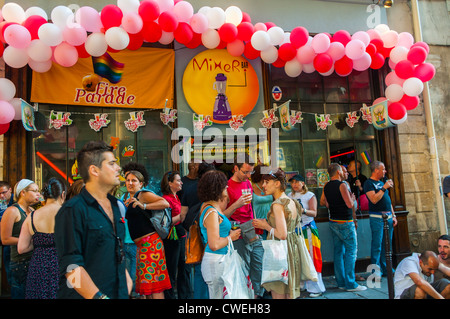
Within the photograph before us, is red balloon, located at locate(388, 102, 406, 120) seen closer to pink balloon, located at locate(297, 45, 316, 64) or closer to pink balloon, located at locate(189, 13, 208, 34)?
pink balloon, located at locate(297, 45, 316, 64)

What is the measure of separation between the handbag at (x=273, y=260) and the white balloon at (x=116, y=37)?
3.36 metres

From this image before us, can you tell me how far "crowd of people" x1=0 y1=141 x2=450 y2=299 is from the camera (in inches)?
93.0

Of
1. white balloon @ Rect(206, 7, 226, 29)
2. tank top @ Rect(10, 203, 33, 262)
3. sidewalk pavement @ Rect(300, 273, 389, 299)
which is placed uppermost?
white balloon @ Rect(206, 7, 226, 29)

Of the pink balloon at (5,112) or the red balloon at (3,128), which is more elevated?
the pink balloon at (5,112)

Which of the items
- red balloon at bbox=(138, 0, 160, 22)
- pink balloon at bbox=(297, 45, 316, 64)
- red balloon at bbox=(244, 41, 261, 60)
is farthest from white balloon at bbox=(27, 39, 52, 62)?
pink balloon at bbox=(297, 45, 316, 64)

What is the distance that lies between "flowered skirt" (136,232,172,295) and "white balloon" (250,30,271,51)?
3371mm

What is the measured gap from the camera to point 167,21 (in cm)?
518

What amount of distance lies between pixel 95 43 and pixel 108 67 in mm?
837

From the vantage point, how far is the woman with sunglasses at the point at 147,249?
3.87 metres

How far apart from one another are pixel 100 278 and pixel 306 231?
353cm

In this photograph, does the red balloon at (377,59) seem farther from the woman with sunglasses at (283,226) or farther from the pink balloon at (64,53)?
the pink balloon at (64,53)

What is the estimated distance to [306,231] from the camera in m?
5.27

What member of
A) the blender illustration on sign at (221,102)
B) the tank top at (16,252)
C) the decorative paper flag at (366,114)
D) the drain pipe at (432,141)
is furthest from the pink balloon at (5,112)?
the drain pipe at (432,141)

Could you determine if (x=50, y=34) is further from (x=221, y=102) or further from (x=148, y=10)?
(x=221, y=102)
